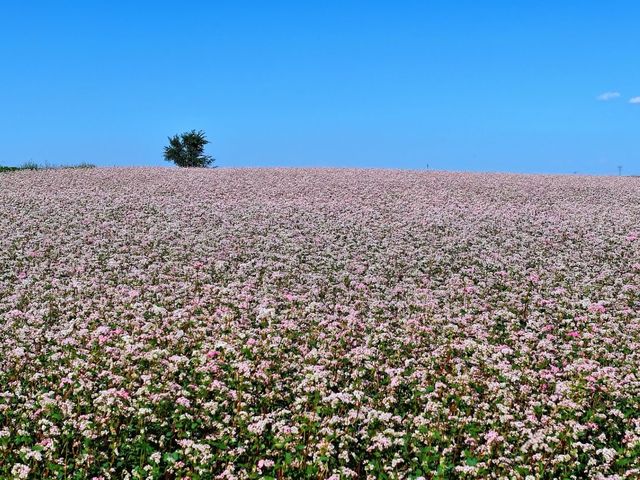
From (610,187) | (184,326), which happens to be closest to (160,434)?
(184,326)

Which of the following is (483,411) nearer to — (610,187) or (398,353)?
(398,353)

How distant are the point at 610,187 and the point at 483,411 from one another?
36.3 meters

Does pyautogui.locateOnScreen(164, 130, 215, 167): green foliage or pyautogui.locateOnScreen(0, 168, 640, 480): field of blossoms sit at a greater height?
pyautogui.locateOnScreen(164, 130, 215, 167): green foliage

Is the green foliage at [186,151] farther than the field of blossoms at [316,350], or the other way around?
the green foliage at [186,151]

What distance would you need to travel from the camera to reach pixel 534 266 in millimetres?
19109

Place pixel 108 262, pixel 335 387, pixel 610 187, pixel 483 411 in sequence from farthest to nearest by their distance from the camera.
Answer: pixel 610 187 < pixel 108 262 < pixel 335 387 < pixel 483 411

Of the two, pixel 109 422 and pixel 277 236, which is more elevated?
pixel 277 236

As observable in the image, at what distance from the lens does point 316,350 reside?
37.6ft

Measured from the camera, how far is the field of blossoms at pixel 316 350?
833 centimetres

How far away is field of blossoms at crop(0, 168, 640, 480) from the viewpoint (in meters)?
8.33

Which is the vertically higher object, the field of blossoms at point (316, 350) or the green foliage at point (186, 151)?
the green foliage at point (186, 151)

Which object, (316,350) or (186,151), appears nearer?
(316,350)

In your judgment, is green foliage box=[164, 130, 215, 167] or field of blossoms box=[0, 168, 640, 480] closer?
field of blossoms box=[0, 168, 640, 480]

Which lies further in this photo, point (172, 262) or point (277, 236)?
point (277, 236)
